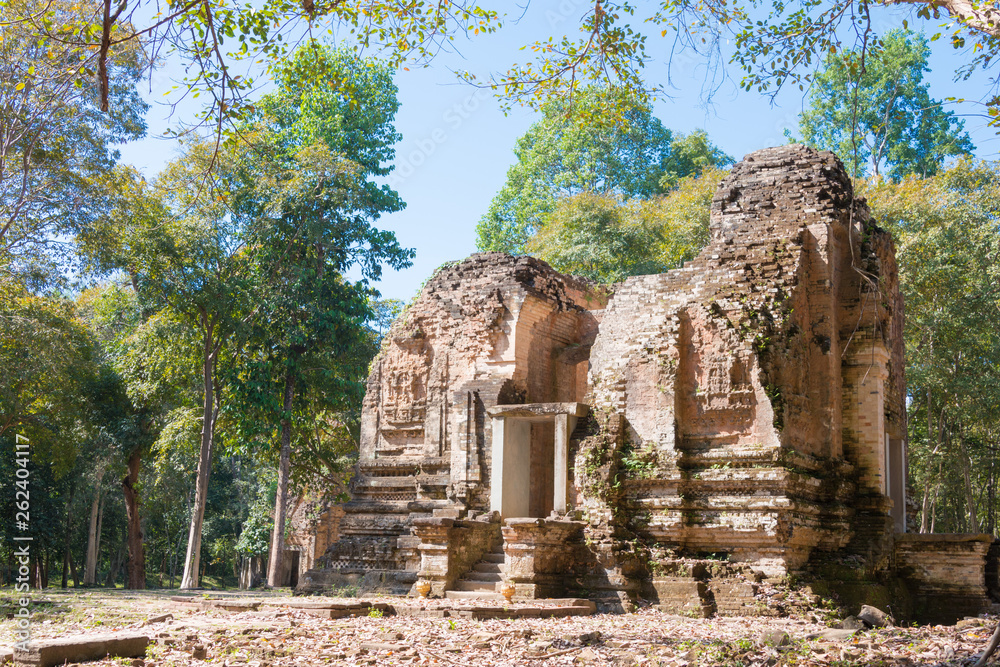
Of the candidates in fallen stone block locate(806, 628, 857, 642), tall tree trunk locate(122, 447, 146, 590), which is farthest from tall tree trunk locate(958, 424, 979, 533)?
tall tree trunk locate(122, 447, 146, 590)

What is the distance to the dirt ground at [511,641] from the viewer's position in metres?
7.75

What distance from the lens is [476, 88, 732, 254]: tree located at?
105 ft

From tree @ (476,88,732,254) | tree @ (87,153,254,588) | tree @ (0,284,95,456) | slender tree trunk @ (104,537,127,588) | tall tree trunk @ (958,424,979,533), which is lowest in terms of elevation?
slender tree trunk @ (104,537,127,588)

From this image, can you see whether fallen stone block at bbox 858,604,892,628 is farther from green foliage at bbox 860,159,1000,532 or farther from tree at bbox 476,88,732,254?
tree at bbox 476,88,732,254

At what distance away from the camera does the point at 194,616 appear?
1180 centimetres

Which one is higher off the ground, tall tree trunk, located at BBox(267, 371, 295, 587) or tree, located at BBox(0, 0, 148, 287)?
tree, located at BBox(0, 0, 148, 287)

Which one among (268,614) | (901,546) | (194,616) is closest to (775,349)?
(901,546)

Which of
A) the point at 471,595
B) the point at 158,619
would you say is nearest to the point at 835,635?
the point at 471,595

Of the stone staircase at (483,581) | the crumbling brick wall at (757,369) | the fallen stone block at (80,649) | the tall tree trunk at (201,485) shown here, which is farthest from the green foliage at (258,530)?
the fallen stone block at (80,649)

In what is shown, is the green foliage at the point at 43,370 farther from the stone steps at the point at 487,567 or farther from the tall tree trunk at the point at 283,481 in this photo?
the stone steps at the point at 487,567

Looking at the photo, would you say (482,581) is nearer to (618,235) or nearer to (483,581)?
(483,581)

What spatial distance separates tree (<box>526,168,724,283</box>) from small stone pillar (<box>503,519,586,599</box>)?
13.3m

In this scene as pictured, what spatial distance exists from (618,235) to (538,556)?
48.8ft

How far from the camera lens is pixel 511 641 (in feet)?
29.0
